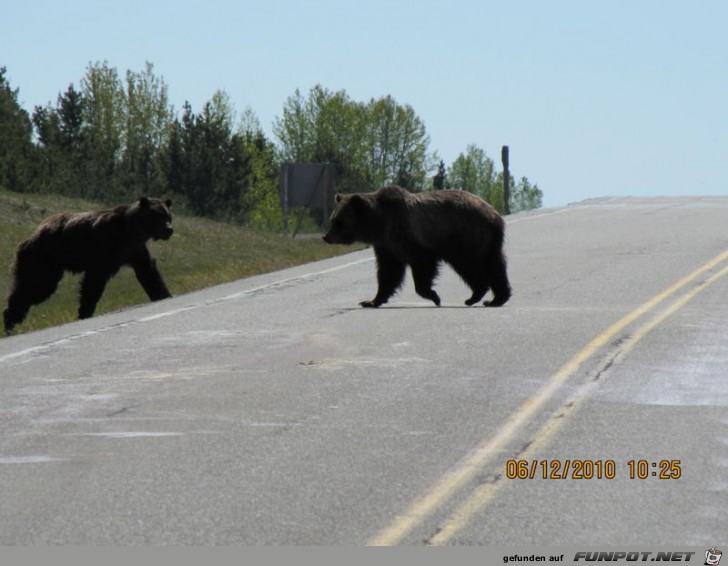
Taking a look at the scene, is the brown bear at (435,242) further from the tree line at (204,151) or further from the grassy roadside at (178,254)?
the tree line at (204,151)

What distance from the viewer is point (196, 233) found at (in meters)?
35.3

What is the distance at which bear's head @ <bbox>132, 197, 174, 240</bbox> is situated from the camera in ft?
61.6

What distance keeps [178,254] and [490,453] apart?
23.3 meters

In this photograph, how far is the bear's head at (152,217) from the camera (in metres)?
18.8

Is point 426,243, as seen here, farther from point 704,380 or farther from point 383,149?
point 383,149

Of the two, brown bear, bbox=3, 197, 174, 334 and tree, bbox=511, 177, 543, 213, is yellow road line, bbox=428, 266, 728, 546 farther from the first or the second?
tree, bbox=511, 177, 543, 213

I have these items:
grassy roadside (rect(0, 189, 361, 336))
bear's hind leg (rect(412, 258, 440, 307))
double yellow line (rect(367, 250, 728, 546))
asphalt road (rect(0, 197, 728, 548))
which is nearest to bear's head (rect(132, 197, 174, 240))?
asphalt road (rect(0, 197, 728, 548))

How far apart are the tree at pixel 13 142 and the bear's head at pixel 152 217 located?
83.3 feet

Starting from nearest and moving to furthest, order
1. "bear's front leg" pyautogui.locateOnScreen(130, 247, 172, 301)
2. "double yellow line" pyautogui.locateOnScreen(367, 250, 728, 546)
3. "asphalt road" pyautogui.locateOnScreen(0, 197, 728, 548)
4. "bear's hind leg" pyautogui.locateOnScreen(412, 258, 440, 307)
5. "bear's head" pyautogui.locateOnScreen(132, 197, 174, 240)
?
"double yellow line" pyautogui.locateOnScreen(367, 250, 728, 546)
"asphalt road" pyautogui.locateOnScreen(0, 197, 728, 548)
"bear's hind leg" pyautogui.locateOnScreen(412, 258, 440, 307)
"bear's head" pyautogui.locateOnScreen(132, 197, 174, 240)
"bear's front leg" pyautogui.locateOnScreen(130, 247, 172, 301)

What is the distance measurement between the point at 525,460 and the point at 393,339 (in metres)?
5.57

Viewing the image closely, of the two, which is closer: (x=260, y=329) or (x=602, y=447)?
(x=602, y=447)

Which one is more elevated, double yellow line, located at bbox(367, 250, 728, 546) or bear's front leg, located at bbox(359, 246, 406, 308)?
bear's front leg, located at bbox(359, 246, 406, 308)

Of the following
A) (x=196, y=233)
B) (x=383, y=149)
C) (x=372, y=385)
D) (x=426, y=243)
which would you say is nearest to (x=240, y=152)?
(x=196, y=233)

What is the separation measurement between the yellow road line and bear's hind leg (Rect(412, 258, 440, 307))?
2818 mm
